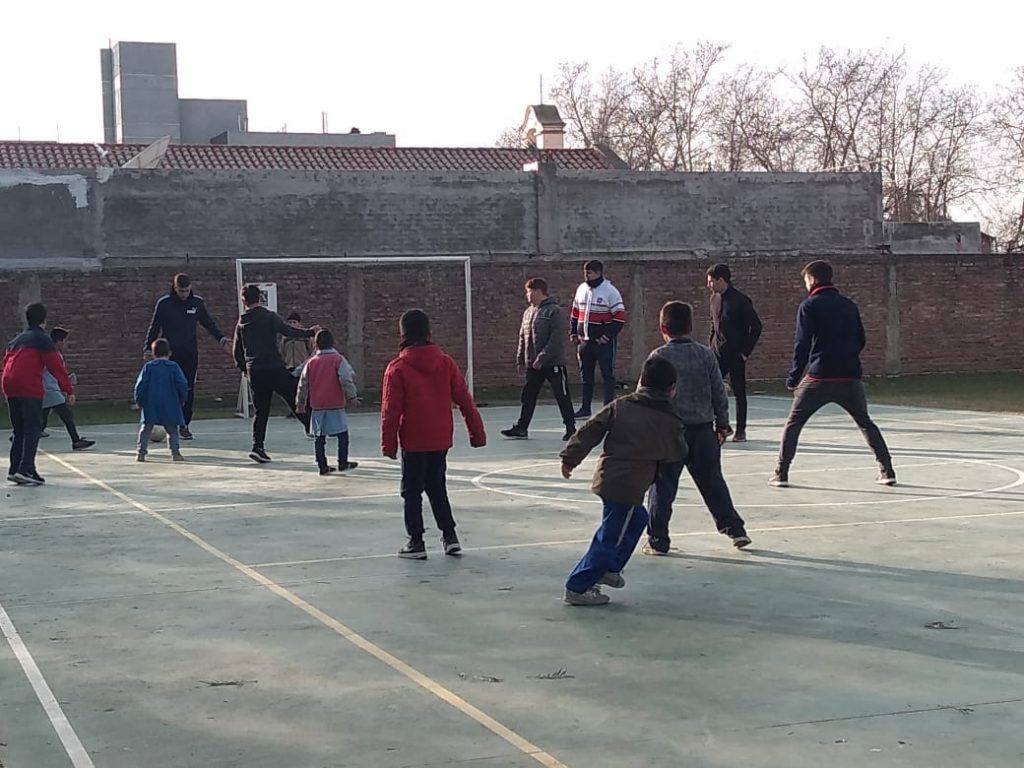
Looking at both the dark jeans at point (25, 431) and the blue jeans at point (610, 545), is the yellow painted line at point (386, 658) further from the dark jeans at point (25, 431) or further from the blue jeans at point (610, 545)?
the dark jeans at point (25, 431)

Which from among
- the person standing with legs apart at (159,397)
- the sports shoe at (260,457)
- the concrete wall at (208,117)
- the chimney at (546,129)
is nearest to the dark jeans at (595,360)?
the sports shoe at (260,457)

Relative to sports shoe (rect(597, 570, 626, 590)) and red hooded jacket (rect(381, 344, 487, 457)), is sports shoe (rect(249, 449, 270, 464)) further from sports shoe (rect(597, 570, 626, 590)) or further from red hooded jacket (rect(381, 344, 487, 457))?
sports shoe (rect(597, 570, 626, 590))

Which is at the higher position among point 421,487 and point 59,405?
point 59,405

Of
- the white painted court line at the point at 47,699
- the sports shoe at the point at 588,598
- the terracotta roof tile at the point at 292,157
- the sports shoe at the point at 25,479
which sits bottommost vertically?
the white painted court line at the point at 47,699

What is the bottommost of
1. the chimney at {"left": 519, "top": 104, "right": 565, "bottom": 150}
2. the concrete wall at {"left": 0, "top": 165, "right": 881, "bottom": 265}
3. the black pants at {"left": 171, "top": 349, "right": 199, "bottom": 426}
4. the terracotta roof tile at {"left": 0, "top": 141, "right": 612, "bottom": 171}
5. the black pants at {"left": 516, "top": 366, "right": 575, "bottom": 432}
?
the black pants at {"left": 516, "top": 366, "right": 575, "bottom": 432}

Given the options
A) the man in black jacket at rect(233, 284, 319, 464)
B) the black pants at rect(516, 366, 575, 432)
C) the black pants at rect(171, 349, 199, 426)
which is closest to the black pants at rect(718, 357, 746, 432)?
the black pants at rect(516, 366, 575, 432)

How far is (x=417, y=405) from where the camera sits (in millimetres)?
9008

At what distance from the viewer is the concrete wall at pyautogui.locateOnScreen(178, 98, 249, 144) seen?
6247 centimetres

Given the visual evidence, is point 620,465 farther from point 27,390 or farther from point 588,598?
point 27,390

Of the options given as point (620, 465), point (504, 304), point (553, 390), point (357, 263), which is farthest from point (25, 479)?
point (504, 304)

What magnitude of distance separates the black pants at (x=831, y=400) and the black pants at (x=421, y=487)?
3790mm

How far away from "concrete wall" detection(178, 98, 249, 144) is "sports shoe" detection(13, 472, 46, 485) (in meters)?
50.5

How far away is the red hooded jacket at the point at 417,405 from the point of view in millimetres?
9000

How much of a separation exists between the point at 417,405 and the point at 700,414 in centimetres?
178
